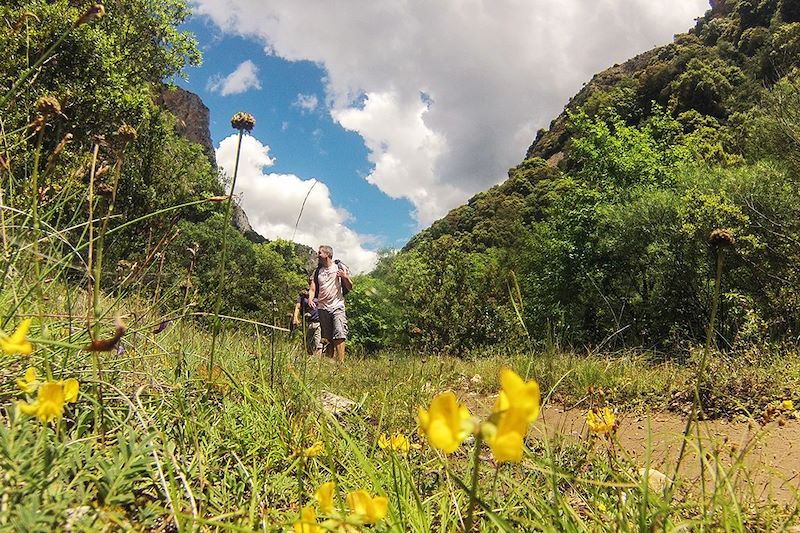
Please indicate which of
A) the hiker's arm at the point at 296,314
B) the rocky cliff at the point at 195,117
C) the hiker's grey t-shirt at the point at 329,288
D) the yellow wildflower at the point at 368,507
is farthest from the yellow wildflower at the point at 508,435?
the rocky cliff at the point at 195,117

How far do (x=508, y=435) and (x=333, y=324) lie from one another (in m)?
7.30

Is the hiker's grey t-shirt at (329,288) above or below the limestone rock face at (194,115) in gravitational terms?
below

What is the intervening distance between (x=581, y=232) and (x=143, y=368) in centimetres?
1796

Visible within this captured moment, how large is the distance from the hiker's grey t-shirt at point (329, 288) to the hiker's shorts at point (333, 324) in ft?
0.26

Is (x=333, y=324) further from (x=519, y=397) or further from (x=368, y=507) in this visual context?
(x=519, y=397)

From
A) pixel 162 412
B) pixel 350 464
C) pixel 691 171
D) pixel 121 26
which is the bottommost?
pixel 350 464

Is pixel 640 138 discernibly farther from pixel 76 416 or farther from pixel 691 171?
pixel 76 416

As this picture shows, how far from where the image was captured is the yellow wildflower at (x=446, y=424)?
0.43 m

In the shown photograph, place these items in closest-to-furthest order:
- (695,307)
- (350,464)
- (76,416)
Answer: (76,416), (350,464), (695,307)

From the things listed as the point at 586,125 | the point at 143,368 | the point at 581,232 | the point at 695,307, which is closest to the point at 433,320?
the point at 581,232

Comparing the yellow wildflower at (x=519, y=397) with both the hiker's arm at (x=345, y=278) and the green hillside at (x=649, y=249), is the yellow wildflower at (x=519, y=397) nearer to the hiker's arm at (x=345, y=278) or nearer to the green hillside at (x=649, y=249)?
the green hillside at (x=649, y=249)

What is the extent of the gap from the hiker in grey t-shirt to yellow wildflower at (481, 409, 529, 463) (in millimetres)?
7147

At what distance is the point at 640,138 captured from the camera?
18891mm

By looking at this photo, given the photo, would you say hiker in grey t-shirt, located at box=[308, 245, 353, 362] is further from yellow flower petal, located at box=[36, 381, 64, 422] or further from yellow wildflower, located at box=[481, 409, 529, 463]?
yellow wildflower, located at box=[481, 409, 529, 463]
